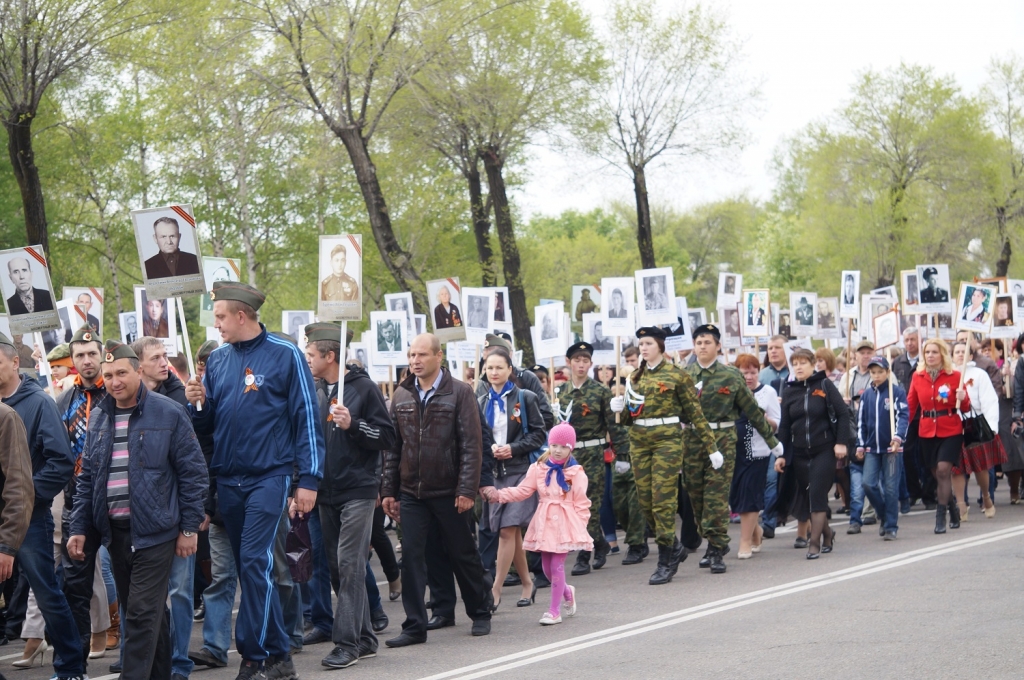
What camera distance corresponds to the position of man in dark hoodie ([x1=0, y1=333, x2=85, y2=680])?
304 inches

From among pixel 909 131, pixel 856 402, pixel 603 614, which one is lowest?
pixel 603 614

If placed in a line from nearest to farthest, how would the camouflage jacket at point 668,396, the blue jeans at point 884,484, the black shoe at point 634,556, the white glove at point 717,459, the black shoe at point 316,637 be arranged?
the black shoe at point 316,637 < the camouflage jacket at point 668,396 < the white glove at point 717,459 < the black shoe at point 634,556 < the blue jeans at point 884,484

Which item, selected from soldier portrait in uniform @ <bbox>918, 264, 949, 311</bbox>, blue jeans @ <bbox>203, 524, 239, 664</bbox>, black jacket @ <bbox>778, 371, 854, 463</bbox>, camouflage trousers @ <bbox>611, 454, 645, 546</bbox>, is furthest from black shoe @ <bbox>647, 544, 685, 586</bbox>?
soldier portrait in uniform @ <bbox>918, 264, 949, 311</bbox>

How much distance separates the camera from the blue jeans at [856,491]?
47.5 feet

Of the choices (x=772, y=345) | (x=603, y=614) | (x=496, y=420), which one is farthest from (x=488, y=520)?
(x=772, y=345)

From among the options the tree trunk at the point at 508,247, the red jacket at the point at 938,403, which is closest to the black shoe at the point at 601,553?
the red jacket at the point at 938,403

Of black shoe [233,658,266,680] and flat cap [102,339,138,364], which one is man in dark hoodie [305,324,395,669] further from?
flat cap [102,339,138,364]

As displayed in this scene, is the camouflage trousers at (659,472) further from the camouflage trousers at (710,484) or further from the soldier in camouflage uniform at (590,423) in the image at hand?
the soldier in camouflage uniform at (590,423)

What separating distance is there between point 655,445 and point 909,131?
42754 millimetres

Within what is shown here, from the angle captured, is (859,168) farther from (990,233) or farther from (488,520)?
(488,520)

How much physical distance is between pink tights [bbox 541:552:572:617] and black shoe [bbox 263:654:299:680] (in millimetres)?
2410

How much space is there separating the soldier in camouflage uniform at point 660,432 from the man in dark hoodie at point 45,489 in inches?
209

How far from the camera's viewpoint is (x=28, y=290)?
1266cm

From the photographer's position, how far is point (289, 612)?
8.55 metres
